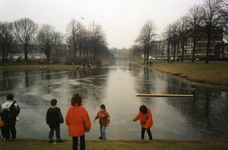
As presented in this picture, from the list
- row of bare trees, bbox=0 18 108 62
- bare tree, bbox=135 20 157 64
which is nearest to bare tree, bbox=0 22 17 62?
row of bare trees, bbox=0 18 108 62

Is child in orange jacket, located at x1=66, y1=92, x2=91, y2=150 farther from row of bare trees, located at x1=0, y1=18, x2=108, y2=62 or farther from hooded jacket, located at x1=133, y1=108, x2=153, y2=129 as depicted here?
row of bare trees, located at x1=0, y1=18, x2=108, y2=62

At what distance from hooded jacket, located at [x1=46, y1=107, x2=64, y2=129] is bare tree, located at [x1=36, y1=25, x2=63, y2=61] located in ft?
205

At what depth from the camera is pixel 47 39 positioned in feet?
206

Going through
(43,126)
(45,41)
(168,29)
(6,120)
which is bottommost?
(43,126)

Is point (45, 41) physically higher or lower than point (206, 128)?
higher

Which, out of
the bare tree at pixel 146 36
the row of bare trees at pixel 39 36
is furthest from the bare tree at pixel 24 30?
the bare tree at pixel 146 36

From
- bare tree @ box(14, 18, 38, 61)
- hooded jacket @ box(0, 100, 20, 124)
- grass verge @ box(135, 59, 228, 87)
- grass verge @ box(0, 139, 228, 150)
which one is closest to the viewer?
grass verge @ box(0, 139, 228, 150)

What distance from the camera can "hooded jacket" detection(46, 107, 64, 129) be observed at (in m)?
5.07

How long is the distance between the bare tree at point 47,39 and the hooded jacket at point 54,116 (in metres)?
62.5

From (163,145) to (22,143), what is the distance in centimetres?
422

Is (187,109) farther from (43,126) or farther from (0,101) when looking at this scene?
(0,101)

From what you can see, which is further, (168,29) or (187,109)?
(168,29)

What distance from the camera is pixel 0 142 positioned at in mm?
5234

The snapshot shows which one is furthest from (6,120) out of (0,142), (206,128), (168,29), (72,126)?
(168,29)
